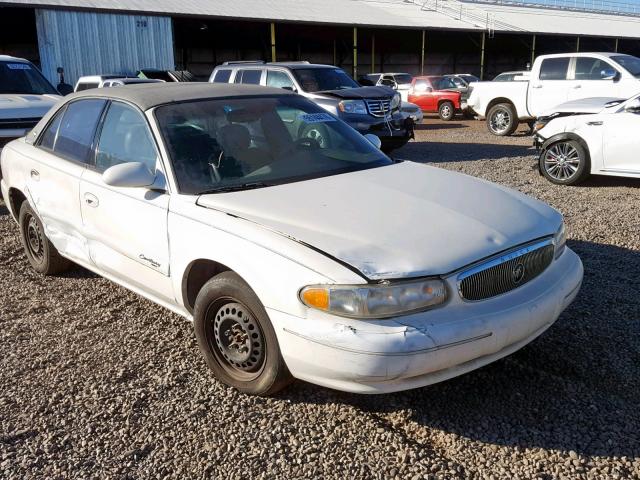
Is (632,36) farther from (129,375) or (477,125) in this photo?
(129,375)

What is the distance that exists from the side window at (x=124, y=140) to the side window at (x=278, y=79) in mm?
8214

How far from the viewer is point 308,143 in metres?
4.15

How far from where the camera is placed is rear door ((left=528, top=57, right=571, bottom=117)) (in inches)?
555

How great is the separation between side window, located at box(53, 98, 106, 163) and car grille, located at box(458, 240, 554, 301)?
2.81 metres

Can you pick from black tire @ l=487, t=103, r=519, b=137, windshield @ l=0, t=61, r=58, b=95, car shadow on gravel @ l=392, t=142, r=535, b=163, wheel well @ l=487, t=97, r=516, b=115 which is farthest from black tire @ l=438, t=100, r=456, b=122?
windshield @ l=0, t=61, r=58, b=95

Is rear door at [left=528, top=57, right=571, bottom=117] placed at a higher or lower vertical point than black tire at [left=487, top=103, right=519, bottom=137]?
higher

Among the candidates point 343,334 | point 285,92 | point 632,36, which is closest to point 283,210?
point 343,334

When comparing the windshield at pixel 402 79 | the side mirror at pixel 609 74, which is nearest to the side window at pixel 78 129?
the side mirror at pixel 609 74

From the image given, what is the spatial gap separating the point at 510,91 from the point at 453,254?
13.4 m

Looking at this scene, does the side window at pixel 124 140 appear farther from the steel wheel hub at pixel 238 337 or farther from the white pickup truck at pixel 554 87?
the white pickup truck at pixel 554 87

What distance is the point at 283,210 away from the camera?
10.5ft

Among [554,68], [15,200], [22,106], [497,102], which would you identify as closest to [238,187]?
[15,200]

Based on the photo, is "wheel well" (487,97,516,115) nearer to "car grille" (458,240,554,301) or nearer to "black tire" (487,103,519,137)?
"black tire" (487,103,519,137)

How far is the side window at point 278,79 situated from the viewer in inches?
478
